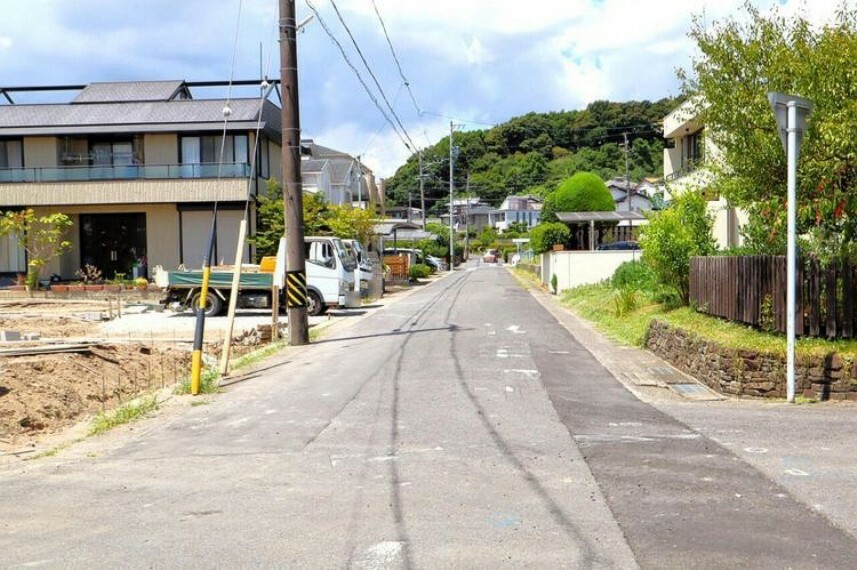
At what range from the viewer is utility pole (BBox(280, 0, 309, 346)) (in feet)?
59.0

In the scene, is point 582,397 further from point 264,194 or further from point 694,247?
point 264,194

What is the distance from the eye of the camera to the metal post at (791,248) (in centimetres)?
1026

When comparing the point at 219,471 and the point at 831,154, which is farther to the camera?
the point at 831,154

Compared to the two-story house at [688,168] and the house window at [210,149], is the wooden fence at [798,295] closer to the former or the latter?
A: the two-story house at [688,168]

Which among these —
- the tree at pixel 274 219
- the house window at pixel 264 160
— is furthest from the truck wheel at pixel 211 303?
the house window at pixel 264 160

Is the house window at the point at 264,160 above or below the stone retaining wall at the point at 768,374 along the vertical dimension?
above

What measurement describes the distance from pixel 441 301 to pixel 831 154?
20.8m

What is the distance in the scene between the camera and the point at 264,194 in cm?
3747

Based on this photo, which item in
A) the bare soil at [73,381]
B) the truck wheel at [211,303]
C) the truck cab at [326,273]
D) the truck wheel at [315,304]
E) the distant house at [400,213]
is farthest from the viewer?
the distant house at [400,213]

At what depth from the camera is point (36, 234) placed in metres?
35.4

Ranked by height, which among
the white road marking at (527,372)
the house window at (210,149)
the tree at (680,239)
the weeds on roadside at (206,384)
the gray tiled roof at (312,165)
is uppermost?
the gray tiled roof at (312,165)

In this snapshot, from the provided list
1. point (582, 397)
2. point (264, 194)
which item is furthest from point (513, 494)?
point (264, 194)

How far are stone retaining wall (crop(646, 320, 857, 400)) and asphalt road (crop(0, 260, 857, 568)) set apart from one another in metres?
1.40

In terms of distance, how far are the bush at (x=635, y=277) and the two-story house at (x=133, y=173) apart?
15787 millimetres
